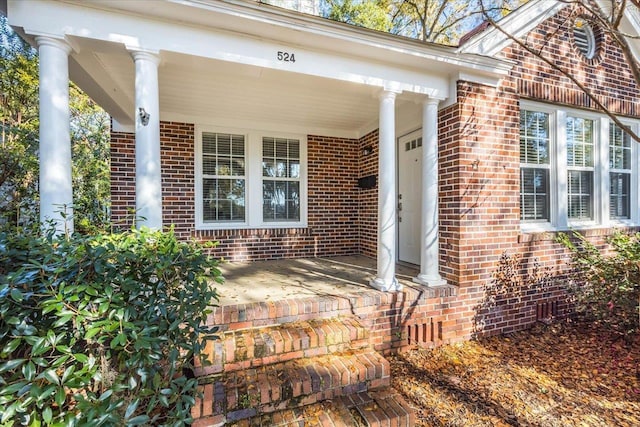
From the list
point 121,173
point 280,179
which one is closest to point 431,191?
point 280,179

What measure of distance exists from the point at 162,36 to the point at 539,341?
5.15 m

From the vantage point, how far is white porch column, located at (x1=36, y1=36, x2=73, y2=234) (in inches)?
97.0

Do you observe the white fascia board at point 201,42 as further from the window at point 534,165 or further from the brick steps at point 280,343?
the brick steps at point 280,343

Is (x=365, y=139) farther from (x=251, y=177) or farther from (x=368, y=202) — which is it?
(x=251, y=177)

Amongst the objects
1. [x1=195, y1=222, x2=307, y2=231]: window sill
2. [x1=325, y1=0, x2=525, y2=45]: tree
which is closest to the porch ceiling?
[x1=195, y1=222, x2=307, y2=231]: window sill

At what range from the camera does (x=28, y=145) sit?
7.35 m

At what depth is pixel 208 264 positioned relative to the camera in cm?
188

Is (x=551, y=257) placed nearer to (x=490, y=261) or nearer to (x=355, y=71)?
(x=490, y=261)

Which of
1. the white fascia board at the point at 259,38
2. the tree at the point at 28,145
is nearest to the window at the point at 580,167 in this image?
the white fascia board at the point at 259,38

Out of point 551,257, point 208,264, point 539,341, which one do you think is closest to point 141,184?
point 208,264

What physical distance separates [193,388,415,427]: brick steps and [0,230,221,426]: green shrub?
0.61m

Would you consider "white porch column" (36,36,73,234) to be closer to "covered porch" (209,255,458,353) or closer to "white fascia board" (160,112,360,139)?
"covered porch" (209,255,458,353)

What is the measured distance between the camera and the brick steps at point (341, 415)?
199 centimetres

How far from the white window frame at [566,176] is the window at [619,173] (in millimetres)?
59
